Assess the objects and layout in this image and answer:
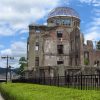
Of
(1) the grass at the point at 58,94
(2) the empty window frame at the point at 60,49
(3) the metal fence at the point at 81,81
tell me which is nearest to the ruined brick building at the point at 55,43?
(2) the empty window frame at the point at 60,49

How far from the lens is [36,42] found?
257ft

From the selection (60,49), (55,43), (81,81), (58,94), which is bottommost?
(58,94)

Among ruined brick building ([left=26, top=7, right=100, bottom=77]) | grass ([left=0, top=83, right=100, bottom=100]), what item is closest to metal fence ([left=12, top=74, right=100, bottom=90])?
grass ([left=0, top=83, right=100, bottom=100])

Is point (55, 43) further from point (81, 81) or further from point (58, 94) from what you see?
point (58, 94)

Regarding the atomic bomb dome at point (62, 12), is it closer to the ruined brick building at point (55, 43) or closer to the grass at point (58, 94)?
the ruined brick building at point (55, 43)

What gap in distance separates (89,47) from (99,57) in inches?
123

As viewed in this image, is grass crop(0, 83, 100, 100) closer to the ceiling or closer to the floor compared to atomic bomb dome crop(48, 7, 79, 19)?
closer to the floor

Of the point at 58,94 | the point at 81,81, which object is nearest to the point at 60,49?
the point at 81,81

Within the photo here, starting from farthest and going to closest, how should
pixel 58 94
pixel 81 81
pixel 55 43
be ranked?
pixel 55 43 < pixel 81 81 < pixel 58 94

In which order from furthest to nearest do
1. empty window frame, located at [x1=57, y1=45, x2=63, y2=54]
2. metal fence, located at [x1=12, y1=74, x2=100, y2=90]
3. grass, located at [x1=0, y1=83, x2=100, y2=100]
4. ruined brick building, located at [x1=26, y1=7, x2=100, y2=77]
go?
empty window frame, located at [x1=57, y1=45, x2=63, y2=54] → ruined brick building, located at [x1=26, y1=7, x2=100, y2=77] → metal fence, located at [x1=12, y1=74, x2=100, y2=90] → grass, located at [x1=0, y1=83, x2=100, y2=100]

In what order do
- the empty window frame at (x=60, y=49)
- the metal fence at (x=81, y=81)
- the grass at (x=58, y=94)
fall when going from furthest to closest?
the empty window frame at (x=60, y=49) < the metal fence at (x=81, y=81) < the grass at (x=58, y=94)

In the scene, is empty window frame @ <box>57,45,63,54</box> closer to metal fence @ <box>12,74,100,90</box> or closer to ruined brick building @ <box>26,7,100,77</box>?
ruined brick building @ <box>26,7,100,77</box>

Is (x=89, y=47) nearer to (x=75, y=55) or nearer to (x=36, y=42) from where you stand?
(x=75, y=55)

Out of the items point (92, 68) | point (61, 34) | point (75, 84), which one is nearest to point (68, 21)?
point (61, 34)
